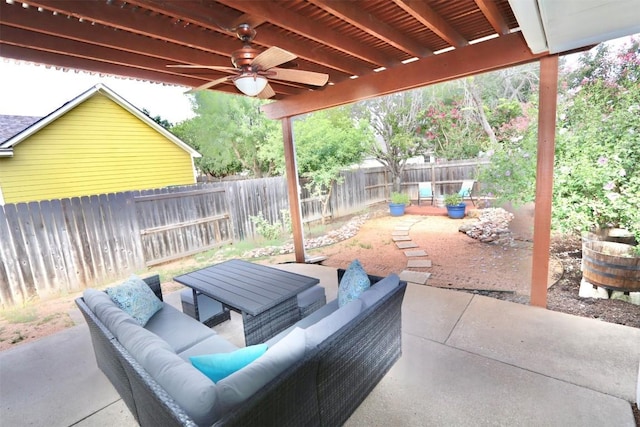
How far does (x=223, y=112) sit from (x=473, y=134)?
874cm

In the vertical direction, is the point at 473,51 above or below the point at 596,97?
above

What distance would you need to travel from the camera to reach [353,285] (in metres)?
2.19

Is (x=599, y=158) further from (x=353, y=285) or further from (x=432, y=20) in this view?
(x=353, y=285)

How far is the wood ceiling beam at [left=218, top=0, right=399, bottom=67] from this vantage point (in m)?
1.97

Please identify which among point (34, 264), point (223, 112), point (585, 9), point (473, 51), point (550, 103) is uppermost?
point (223, 112)

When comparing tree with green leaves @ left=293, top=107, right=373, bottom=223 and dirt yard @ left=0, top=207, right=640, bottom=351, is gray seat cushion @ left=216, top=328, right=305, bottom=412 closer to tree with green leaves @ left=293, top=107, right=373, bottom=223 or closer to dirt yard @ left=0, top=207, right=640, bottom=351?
dirt yard @ left=0, top=207, right=640, bottom=351

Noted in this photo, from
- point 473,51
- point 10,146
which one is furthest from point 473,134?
point 10,146

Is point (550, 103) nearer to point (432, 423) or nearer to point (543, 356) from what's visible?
point (543, 356)

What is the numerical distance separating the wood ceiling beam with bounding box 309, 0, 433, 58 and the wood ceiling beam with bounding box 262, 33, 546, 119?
0.67ft

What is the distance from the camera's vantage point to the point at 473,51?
2811 mm

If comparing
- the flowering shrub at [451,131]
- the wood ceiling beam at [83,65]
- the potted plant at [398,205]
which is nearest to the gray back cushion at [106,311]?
the wood ceiling beam at [83,65]

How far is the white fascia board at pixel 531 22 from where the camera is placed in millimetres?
1640

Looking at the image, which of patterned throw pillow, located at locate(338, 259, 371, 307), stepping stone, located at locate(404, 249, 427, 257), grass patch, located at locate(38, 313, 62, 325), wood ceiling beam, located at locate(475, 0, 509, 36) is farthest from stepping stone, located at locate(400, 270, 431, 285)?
grass patch, located at locate(38, 313, 62, 325)

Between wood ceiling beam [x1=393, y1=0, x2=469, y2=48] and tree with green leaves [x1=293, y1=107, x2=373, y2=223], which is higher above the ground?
wood ceiling beam [x1=393, y1=0, x2=469, y2=48]
